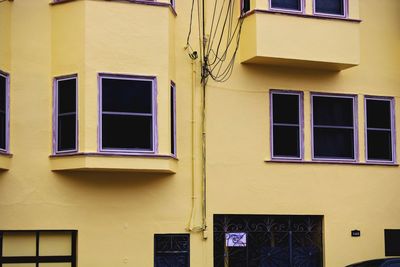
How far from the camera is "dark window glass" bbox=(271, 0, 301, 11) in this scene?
674 inches

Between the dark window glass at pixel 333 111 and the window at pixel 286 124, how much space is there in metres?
0.47

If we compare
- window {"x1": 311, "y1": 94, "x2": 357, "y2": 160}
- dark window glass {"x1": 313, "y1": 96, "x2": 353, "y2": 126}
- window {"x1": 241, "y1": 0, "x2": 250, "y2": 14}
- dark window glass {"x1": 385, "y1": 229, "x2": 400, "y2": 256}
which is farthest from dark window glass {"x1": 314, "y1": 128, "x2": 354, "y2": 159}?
window {"x1": 241, "y1": 0, "x2": 250, "y2": 14}

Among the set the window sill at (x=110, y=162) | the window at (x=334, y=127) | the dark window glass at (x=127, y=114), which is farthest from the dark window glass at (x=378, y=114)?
the dark window glass at (x=127, y=114)

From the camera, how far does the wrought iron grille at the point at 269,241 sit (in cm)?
1675

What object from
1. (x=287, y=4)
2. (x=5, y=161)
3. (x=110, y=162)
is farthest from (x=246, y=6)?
(x=5, y=161)

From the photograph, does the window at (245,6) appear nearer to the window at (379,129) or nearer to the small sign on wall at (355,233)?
the window at (379,129)

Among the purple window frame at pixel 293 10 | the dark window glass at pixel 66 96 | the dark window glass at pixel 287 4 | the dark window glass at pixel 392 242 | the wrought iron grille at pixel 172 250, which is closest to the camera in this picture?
the dark window glass at pixel 66 96

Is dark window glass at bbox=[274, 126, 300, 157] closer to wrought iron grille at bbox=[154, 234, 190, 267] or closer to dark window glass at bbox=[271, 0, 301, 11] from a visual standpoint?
dark window glass at bbox=[271, 0, 301, 11]

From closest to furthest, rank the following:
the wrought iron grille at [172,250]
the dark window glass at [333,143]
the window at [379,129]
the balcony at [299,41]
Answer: the wrought iron grille at [172,250] < the balcony at [299,41] < the dark window glass at [333,143] < the window at [379,129]

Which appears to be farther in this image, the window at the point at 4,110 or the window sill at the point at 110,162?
the window at the point at 4,110

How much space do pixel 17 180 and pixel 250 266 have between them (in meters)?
5.36

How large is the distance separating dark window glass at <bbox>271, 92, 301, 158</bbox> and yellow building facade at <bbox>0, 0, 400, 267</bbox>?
0.03 m

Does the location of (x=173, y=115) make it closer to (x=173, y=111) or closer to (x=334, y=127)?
(x=173, y=111)

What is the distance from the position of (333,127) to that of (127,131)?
5.04 metres
